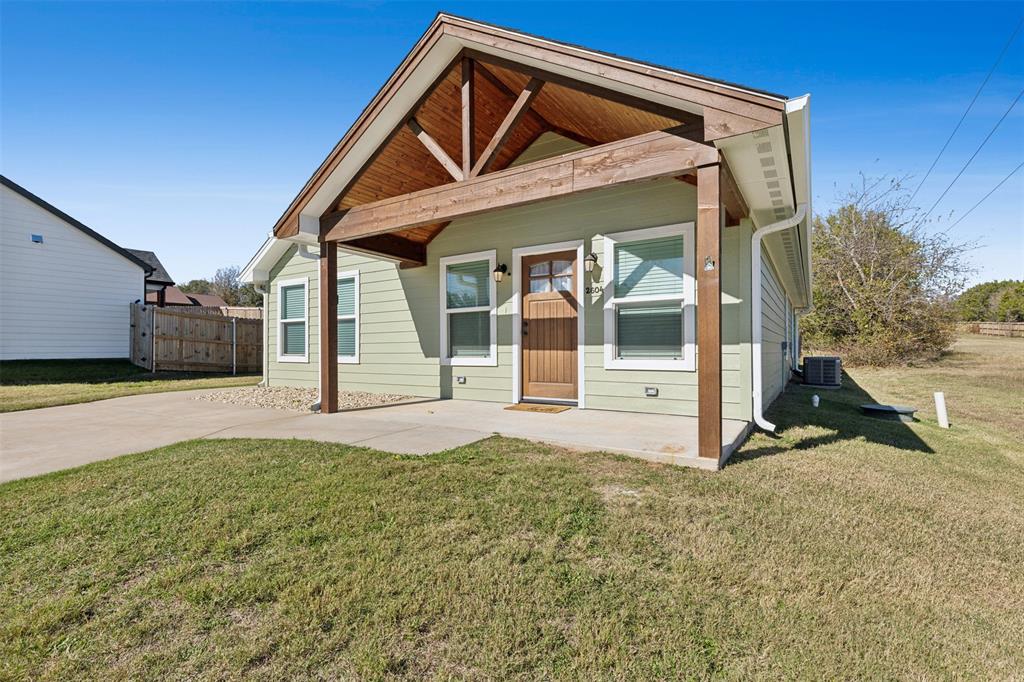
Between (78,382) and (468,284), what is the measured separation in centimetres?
949

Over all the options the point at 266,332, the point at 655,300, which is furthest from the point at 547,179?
the point at 266,332

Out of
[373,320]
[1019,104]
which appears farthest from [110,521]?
[1019,104]

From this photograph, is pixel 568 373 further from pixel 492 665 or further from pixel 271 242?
pixel 271 242

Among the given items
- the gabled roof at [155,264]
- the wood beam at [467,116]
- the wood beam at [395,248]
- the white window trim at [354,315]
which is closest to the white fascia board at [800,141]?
the wood beam at [467,116]

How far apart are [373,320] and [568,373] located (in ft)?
12.9

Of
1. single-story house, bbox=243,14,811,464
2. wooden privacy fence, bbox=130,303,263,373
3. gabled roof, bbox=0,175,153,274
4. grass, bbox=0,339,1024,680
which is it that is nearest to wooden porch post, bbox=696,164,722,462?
single-story house, bbox=243,14,811,464

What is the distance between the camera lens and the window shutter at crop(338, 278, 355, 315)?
27.7 ft

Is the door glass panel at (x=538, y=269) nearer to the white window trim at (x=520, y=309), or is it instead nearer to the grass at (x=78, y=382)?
the white window trim at (x=520, y=309)

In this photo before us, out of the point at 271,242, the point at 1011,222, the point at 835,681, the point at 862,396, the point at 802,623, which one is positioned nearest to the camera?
the point at 835,681

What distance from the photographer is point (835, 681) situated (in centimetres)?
148

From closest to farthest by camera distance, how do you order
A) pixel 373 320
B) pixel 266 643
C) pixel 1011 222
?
1. pixel 266 643
2. pixel 373 320
3. pixel 1011 222

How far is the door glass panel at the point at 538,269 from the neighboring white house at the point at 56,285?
46.3 ft

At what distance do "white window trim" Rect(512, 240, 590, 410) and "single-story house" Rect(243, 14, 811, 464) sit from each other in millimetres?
27

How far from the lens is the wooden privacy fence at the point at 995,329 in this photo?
85.8ft
